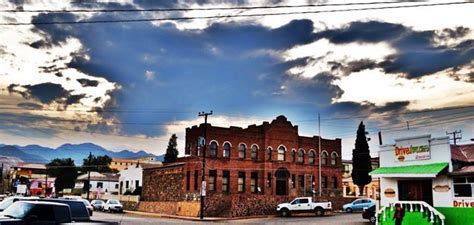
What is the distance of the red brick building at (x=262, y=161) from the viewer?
53.1m

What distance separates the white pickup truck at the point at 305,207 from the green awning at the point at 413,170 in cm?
1767

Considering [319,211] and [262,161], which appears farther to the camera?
[262,161]

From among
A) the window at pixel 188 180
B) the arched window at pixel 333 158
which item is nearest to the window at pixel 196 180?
the window at pixel 188 180

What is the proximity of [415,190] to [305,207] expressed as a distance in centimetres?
2011

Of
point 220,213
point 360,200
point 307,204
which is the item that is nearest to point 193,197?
point 220,213

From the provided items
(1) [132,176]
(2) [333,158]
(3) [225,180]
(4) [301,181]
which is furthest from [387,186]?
(1) [132,176]

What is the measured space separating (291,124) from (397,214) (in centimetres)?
3370

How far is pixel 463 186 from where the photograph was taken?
25047mm

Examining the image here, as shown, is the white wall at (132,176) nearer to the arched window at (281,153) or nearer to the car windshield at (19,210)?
the arched window at (281,153)

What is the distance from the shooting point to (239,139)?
55281 millimetres

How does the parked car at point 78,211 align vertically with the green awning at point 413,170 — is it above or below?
below

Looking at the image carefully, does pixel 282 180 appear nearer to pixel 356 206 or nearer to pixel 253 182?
pixel 253 182

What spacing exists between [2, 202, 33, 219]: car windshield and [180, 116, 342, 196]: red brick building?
119 feet

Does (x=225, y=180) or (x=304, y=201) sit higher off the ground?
(x=225, y=180)
